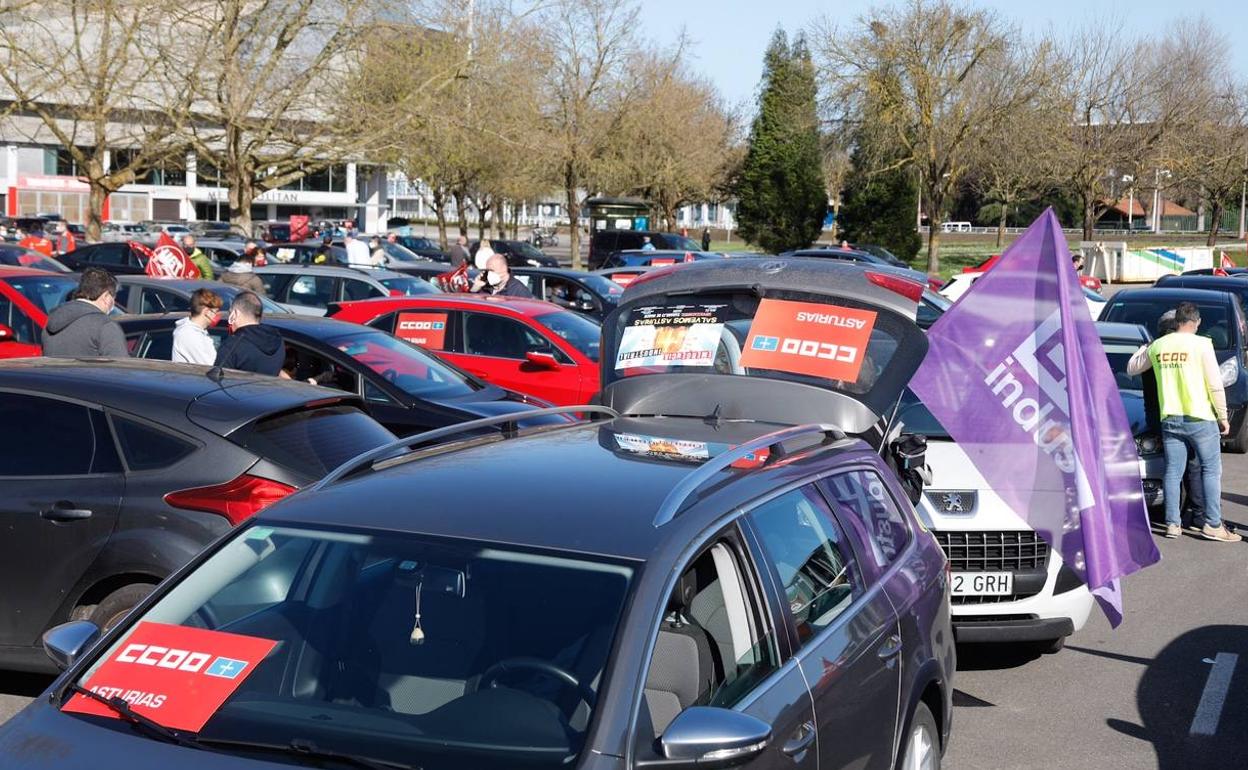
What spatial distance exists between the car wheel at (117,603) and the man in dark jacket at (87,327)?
4.42m

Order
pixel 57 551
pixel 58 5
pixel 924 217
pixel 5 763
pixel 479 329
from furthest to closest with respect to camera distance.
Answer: pixel 924 217 < pixel 58 5 < pixel 479 329 < pixel 57 551 < pixel 5 763

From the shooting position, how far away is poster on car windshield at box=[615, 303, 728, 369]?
7.14m

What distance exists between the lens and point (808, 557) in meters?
4.12

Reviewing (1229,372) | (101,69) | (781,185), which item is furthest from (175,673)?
(781,185)

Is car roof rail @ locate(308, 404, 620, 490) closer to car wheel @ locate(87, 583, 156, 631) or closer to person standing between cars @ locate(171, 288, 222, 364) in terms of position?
car wheel @ locate(87, 583, 156, 631)

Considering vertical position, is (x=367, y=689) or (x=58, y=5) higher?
(x=58, y=5)

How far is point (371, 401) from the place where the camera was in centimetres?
1050

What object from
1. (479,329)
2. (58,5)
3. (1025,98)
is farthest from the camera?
(1025,98)

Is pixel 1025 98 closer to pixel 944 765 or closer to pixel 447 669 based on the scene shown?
pixel 944 765

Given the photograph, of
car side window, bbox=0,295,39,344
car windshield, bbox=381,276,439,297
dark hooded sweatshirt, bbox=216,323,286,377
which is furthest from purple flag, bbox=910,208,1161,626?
car windshield, bbox=381,276,439,297

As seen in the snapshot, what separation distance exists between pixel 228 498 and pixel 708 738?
3667 mm

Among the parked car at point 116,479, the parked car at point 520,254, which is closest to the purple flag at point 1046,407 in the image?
the parked car at point 116,479

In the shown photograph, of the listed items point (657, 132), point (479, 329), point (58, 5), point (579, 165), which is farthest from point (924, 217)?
point (479, 329)

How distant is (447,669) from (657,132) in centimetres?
5250
